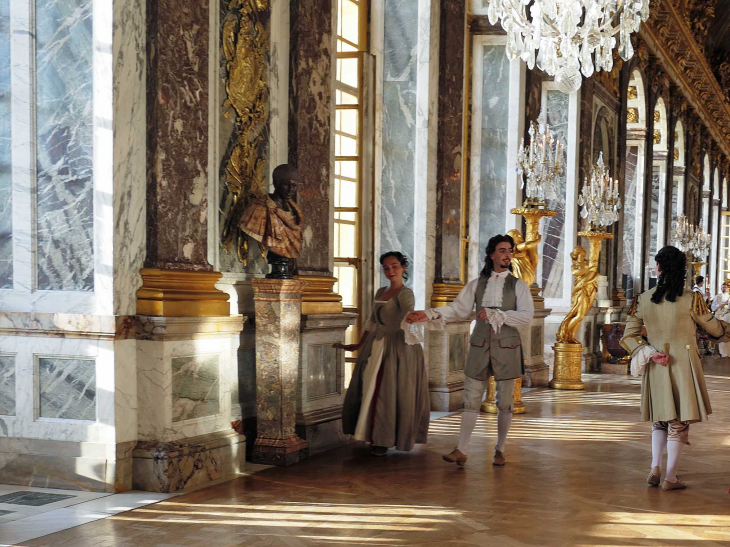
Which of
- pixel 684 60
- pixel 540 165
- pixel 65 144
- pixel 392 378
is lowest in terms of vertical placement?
pixel 392 378

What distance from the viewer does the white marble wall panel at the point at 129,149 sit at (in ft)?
18.7

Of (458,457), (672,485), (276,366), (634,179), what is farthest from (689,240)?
(276,366)

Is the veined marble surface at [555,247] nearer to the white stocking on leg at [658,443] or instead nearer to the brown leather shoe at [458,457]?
the brown leather shoe at [458,457]

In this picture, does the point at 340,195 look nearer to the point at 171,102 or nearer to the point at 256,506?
the point at 171,102

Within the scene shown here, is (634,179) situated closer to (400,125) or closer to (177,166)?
(400,125)

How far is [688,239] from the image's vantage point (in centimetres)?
2234

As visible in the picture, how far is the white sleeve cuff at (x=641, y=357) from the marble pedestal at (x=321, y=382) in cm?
237

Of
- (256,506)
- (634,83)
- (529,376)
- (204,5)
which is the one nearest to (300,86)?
(204,5)

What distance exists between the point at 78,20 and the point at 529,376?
8.37m

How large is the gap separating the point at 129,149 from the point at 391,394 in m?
2.57

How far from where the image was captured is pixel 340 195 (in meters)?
9.27

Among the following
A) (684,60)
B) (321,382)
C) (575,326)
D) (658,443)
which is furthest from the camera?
(684,60)

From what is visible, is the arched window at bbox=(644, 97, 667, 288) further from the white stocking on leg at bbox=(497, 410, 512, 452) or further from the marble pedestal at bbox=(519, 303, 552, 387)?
the white stocking on leg at bbox=(497, 410, 512, 452)

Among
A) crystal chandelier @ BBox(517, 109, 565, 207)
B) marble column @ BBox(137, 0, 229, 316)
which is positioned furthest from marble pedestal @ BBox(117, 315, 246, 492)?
crystal chandelier @ BBox(517, 109, 565, 207)
